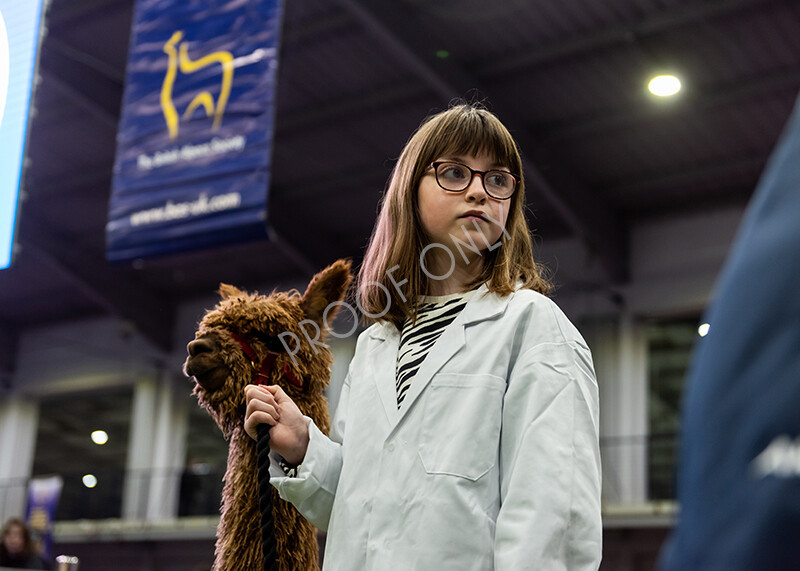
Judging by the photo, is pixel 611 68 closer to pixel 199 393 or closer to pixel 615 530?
pixel 615 530

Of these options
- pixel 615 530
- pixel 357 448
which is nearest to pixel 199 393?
pixel 357 448

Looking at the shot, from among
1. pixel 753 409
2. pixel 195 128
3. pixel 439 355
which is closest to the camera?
pixel 753 409

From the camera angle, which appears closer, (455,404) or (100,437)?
(455,404)

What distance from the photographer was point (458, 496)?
144 centimetres

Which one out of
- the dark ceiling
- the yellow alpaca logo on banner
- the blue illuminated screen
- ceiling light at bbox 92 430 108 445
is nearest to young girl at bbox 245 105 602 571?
the blue illuminated screen

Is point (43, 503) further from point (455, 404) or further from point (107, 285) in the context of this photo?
point (455, 404)

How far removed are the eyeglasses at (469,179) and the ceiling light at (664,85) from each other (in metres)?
8.25

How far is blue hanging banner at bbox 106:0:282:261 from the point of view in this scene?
4363mm

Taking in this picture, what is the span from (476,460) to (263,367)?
2.08ft

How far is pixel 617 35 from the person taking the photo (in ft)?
29.5

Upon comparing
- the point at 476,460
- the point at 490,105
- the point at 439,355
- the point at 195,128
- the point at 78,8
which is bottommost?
the point at 476,460

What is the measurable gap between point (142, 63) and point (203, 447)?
14.5 meters

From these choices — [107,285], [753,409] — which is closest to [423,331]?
[753,409]

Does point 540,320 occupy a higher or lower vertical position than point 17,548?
higher
